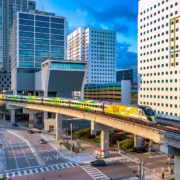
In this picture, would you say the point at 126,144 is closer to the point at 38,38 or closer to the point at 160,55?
the point at 160,55

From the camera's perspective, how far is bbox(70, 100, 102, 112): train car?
221 feet

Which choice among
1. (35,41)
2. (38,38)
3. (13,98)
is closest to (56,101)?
(13,98)

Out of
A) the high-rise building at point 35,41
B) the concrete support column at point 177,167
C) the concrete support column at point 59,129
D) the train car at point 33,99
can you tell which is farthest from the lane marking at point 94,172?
the high-rise building at point 35,41

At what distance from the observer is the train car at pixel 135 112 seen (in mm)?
48906

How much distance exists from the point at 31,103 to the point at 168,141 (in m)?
75.0

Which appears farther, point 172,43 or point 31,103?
point 31,103

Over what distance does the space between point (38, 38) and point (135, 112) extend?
11860 cm

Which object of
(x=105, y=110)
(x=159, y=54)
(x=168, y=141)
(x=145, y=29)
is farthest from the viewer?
(x=145, y=29)

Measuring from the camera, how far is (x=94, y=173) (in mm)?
49656

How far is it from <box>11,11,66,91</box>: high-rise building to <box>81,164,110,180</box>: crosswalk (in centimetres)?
10534

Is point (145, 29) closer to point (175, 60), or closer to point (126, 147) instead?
point (175, 60)

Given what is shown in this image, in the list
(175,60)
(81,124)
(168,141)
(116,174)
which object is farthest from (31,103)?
(168,141)

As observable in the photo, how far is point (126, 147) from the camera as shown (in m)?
67.9

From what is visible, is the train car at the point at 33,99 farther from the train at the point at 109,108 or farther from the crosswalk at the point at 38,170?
the crosswalk at the point at 38,170
